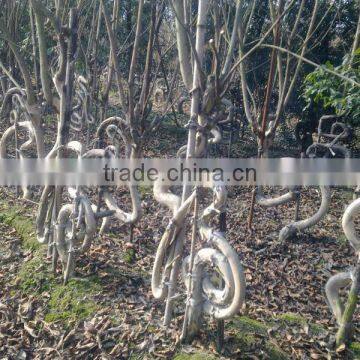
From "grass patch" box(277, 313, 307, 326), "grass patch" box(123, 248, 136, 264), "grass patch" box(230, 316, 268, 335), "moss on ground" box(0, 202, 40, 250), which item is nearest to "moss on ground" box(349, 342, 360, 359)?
"grass patch" box(277, 313, 307, 326)

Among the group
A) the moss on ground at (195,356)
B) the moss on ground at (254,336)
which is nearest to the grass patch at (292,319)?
the moss on ground at (254,336)

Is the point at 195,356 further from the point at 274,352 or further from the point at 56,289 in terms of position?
the point at 56,289

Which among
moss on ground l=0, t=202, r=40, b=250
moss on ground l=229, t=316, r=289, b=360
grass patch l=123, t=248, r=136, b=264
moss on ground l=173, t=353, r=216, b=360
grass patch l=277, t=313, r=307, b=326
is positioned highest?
moss on ground l=0, t=202, r=40, b=250

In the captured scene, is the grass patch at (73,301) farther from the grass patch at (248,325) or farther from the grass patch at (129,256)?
the grass patch at (248,325)

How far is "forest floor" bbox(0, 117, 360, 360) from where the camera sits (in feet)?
8.92

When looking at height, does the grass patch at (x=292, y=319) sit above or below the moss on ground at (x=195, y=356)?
above

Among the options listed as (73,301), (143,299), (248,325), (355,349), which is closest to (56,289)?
(73,301)

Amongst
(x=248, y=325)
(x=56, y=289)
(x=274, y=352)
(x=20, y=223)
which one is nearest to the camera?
(x=274, y=352)

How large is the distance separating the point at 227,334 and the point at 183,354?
0.33 metres

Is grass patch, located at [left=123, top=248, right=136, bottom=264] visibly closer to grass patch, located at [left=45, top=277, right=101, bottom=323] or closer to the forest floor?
the forest floor

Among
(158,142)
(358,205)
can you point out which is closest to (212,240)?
(358,205)

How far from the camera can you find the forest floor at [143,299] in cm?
272

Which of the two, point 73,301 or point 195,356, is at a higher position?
point 73,301

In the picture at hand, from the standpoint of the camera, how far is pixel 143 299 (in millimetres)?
3215
